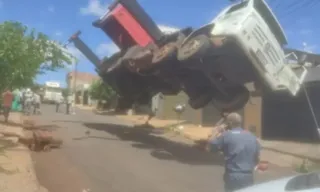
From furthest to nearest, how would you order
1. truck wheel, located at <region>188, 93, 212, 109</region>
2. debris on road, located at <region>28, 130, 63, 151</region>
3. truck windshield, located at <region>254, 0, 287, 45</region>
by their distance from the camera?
truck wheel, located at <region>188, 93, 212, 109</region> < debris on road, located at <region>28, 130, 63, 151</region> < truck windshield, located at <region>254, 0, 287, 45</region>

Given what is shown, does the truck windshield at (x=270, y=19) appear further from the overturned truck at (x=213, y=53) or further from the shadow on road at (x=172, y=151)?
the shadow on road at (x=172, y=151)

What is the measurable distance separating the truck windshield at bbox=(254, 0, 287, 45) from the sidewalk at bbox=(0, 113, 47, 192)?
6164 mm

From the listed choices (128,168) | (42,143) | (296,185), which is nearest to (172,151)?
(128,168)

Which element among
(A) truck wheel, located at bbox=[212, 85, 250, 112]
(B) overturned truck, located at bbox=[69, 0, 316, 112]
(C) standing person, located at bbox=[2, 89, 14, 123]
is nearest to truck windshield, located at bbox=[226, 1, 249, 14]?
(B) overturned truck, located at bbox=[69, 0, 316, 112]

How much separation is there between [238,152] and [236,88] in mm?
7425

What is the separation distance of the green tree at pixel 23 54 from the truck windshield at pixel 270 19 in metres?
6.99

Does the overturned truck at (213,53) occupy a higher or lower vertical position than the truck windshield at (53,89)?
lower

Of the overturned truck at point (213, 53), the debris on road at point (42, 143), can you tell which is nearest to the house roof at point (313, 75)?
the overturned truck at point (213, 53)

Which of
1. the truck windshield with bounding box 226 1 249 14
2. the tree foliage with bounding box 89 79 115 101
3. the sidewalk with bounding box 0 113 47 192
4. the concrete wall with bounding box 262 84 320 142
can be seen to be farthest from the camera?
the tree foliage with bounding box 89 79 115 101

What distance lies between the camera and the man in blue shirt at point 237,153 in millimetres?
5621

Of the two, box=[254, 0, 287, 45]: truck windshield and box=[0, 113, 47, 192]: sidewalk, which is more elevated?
→ box=[254, 0, 287, 45]: truck windshield

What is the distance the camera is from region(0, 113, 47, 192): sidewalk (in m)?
8.34

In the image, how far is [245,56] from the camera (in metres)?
11.1

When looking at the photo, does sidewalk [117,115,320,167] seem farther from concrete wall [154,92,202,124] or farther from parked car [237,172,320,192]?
concrete wall [154,92,202,124]
